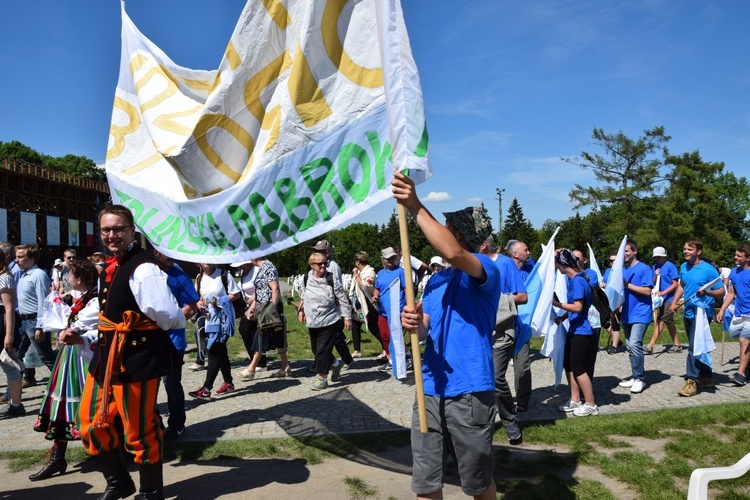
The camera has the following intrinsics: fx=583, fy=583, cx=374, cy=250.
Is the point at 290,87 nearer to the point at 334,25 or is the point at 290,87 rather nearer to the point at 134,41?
the point at 334,25

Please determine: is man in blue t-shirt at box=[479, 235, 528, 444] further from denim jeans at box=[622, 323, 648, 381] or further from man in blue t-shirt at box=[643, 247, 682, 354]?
man in blue t-shirt at box=[643, 247, 682, 354]

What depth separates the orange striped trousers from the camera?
3.94 meters

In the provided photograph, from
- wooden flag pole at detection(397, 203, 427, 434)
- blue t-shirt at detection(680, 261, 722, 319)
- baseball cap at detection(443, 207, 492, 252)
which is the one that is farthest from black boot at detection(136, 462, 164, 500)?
blue t-shirt at detection(680, 261, 722, 319)

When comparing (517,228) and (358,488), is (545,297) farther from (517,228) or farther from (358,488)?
(517,228)

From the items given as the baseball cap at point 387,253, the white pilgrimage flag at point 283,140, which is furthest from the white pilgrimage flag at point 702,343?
the white pilgrimage flag at point 283,140

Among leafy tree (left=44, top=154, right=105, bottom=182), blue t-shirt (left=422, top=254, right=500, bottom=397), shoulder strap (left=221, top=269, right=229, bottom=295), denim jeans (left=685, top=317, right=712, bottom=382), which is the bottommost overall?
denim jeans (left=685, top=317, right=712, bottom=382)

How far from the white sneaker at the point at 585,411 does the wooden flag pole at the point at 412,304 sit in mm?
3928

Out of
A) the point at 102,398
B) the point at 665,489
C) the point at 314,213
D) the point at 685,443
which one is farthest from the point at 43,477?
the point at 685,443

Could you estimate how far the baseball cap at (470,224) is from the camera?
3.38m

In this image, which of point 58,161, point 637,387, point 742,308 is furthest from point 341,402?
point 58,161

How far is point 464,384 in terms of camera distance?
323 centimetres

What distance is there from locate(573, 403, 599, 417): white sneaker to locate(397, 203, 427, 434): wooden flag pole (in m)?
3.93

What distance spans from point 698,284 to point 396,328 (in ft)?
21.2

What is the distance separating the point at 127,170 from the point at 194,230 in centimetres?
131
